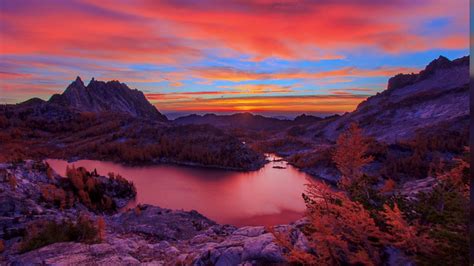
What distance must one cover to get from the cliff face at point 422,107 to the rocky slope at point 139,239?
79.1m

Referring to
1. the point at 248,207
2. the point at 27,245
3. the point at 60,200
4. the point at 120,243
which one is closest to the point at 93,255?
the point at 120,243

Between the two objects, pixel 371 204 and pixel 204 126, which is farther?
pixel 204 126

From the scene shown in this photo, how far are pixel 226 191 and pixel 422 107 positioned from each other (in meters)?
85.5

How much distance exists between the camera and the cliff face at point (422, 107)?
96000mm

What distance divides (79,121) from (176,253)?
140m

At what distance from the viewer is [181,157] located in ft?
310

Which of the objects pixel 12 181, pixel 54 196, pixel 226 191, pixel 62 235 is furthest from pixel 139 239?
pixel 226 191

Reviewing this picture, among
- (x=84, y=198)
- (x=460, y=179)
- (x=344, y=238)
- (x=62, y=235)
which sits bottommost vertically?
(x=84, y=198)

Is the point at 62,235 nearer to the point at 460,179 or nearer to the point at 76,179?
the point at 460,179

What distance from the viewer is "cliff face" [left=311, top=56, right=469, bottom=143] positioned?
9600 cm

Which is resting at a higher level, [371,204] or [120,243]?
[371,204]

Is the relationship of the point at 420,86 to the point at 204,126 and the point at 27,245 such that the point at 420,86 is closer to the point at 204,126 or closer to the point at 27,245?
the point at 204,126

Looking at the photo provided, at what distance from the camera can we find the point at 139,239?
20719 mm

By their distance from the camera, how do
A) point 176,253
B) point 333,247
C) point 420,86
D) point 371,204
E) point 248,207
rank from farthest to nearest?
point 420,86
point 248,207
point 176,253
point 371,204
point 333,247
